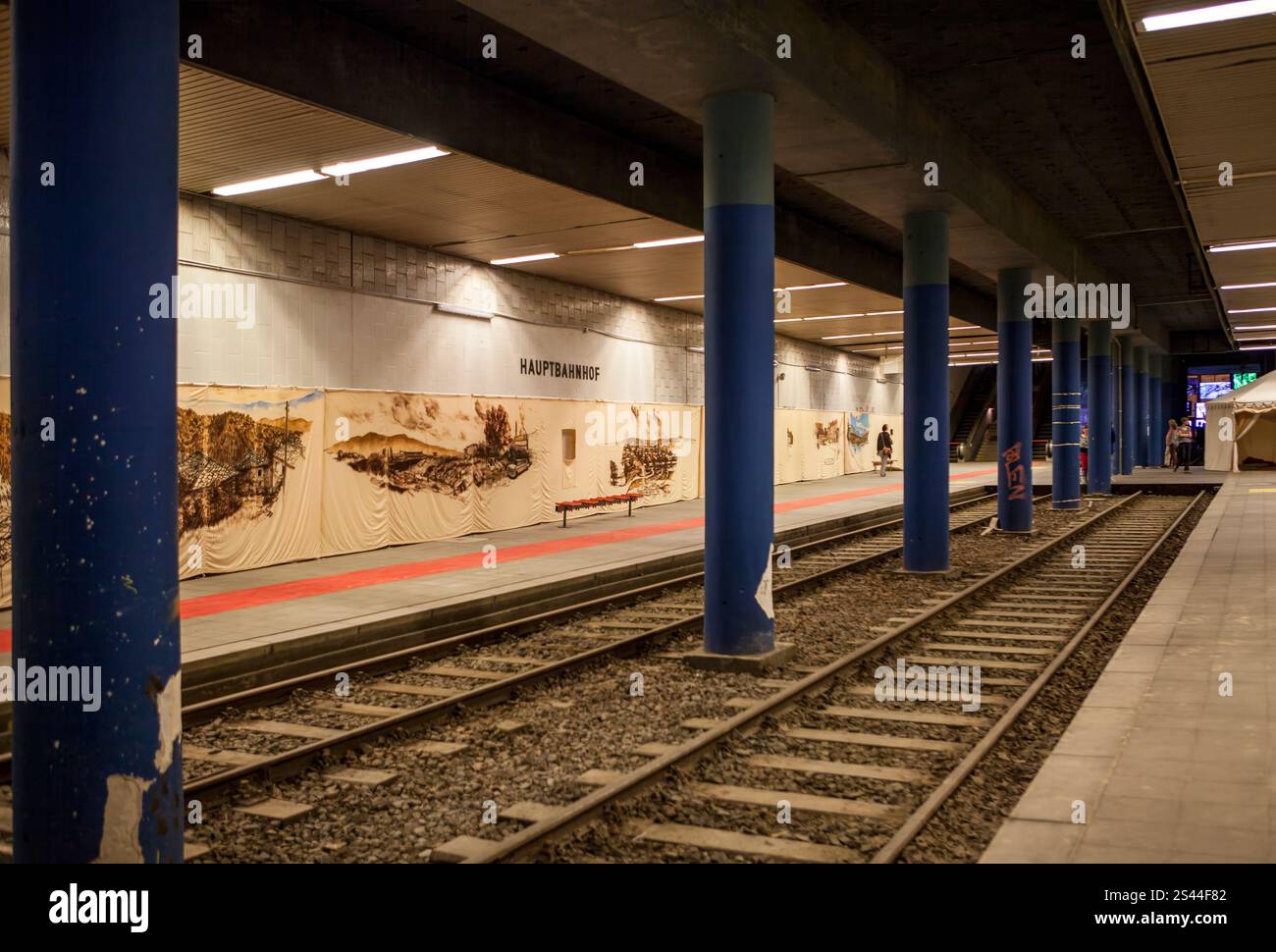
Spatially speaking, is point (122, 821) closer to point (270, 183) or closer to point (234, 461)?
point (234, 461)

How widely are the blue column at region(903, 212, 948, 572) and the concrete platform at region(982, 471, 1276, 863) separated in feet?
13.6

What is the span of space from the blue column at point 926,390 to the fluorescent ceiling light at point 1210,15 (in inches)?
216

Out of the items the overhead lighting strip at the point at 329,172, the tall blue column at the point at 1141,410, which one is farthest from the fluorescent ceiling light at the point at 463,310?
the tall blue column at the point at 1141,410

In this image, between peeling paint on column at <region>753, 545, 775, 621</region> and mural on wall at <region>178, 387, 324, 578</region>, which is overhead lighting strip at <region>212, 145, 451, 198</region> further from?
peeling paint on column at <region>753, 545, 775, 621</region>

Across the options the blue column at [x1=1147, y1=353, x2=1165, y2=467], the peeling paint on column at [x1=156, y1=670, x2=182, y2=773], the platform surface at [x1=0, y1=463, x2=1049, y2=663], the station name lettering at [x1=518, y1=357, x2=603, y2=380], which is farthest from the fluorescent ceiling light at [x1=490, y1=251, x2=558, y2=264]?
the blue column at [x1=1147, y1=353, x2=1165, y2=467]


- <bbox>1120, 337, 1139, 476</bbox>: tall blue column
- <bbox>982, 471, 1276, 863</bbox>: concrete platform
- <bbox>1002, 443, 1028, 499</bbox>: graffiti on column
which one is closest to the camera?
<bbox>982, 471, 1276, 863</bbox>: concrete platform

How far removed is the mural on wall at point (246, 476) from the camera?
12.8 m

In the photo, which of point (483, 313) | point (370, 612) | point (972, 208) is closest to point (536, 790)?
point (370, 612)

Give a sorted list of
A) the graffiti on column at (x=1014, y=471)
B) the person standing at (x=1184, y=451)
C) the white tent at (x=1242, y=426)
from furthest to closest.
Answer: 1. the person standing at (x=1184, y=451)
2. the white tent at (x=1242, y=426)
3. the graffiti on column at (x=1014, y=471)

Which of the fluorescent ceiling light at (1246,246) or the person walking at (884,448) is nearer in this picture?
the fluorescent ceiling light at (1246,246)

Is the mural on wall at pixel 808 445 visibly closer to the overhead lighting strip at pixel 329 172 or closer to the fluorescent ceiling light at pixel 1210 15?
the overhead lighting strip at pixel 329 172

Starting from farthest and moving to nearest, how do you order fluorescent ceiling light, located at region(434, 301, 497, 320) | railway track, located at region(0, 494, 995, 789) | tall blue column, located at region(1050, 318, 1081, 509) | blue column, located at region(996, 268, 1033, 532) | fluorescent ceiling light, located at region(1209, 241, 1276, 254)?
tall blue column, located at region(1050, 318, 1081, 509) < blue column, located at region(996, 268, 1033, 532) < fluorescent ceiling light, located at region(1209, 241, 1276, 254) < fluorescent ceiling light, located at region(434, 301, 497, 320) < railway track, located at region(0, 494, 995, 789)

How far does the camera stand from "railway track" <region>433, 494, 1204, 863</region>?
17.0 feet

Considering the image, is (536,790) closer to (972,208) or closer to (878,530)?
(972,208)
